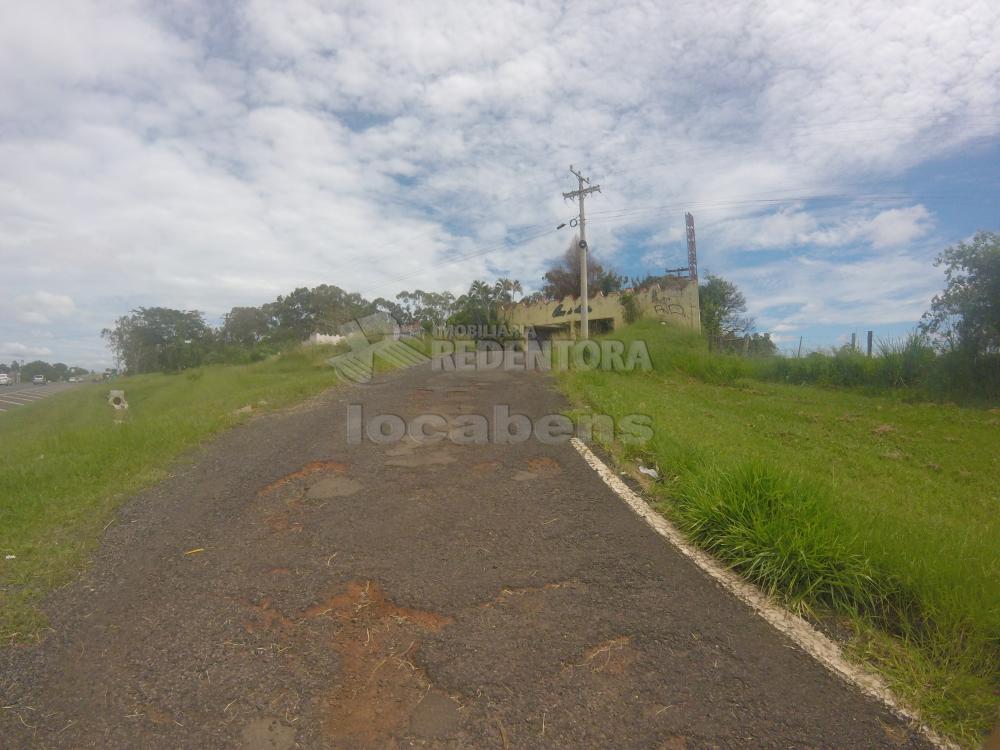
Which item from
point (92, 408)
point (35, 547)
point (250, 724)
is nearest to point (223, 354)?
point (92, 408)

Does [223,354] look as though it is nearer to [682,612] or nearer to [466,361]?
[466,361]

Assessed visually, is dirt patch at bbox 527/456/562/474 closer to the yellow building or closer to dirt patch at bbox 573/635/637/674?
dirt patch at bbox 573/635/637/674

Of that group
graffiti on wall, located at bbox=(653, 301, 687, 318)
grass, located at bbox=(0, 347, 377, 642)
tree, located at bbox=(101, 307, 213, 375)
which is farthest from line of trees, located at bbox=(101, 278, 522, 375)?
grass, located at bbox=(0, 347, 377, 642)

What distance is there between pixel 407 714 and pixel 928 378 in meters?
15.0

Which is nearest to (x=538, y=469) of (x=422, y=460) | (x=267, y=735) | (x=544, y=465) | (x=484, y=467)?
(x=544, y=465)

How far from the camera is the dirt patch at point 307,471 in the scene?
463 centimetres

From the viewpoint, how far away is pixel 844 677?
223cm

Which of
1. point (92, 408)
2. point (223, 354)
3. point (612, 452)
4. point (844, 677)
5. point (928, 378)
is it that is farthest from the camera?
point (223, 354)

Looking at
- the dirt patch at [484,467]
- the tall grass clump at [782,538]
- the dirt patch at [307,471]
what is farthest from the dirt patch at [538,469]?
the dirt patch at [307,471]

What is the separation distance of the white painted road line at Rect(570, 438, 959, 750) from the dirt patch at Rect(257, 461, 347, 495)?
2.98 m

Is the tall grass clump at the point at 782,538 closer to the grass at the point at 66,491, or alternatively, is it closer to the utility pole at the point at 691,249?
the grass at the point at 66,491

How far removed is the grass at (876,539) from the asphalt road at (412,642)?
33cm

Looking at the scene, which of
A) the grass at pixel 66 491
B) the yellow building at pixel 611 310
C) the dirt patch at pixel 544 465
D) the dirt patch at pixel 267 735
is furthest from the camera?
the yellow building at pixel 611 310

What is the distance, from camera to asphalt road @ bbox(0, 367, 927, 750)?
6.56ft
